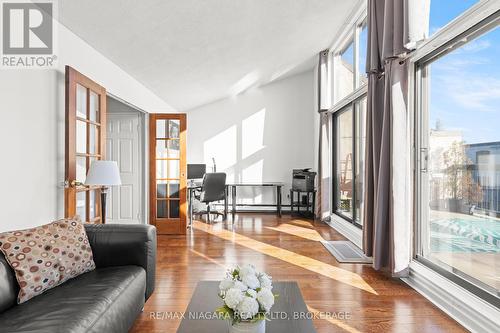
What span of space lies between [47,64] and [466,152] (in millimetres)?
3378

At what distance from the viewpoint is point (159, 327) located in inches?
81.6

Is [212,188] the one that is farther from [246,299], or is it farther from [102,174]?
[246,299]

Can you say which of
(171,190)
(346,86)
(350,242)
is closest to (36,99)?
(171,190)

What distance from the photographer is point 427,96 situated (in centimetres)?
278

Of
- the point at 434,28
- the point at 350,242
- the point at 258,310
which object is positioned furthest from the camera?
the point at 350,242

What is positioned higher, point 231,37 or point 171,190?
point 231,37

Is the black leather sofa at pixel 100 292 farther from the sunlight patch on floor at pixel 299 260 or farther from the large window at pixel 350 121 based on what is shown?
the large window at pixel 350 121

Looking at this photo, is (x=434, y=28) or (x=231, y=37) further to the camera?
(x=231, y=37)

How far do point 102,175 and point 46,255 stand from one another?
97 cm

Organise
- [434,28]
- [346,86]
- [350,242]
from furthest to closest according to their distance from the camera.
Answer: [346,86] < [350,242] < [434,28]

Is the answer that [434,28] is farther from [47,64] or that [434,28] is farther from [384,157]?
[47,64]

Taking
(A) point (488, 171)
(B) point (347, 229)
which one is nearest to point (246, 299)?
(A) point (488, 171)

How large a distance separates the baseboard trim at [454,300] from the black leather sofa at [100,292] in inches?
86.9

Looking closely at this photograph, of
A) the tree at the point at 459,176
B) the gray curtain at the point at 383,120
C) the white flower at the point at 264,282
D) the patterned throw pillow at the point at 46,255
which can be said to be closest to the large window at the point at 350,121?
the gray curtain at the point at 383,120
